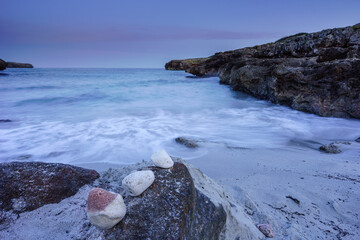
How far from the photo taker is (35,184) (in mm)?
1653

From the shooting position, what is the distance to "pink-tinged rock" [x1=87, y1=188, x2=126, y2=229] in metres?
1.09

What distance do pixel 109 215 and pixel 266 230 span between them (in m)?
1.26

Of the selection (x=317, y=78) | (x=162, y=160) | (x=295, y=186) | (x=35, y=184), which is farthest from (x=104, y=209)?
(x=317, y=78)

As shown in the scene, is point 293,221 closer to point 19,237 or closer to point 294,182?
point 294,182

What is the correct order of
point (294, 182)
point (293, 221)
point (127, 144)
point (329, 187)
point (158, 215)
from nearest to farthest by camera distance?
point (158, 215) → point (293, 221) → point (329, 187) → point (294, 182) → point (127, 144)

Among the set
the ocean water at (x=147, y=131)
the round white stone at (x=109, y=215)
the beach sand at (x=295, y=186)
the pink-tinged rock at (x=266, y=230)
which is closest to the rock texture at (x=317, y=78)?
the ocean water at (x=147, y=131)

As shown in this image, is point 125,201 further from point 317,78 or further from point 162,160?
point 317,78

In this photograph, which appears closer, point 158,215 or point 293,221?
point 158,215

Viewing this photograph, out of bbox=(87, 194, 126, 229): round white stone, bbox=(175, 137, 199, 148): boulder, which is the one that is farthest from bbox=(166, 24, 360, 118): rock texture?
bbox=(87, 194, 126, 229): round white stone

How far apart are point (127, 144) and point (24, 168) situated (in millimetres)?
2774

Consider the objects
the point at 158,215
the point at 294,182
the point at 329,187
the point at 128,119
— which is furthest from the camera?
the point at 128,119

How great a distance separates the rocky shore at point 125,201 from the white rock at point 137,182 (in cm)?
5

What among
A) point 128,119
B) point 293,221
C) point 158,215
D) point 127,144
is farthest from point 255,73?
point 158,215

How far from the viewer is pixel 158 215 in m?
1.23
